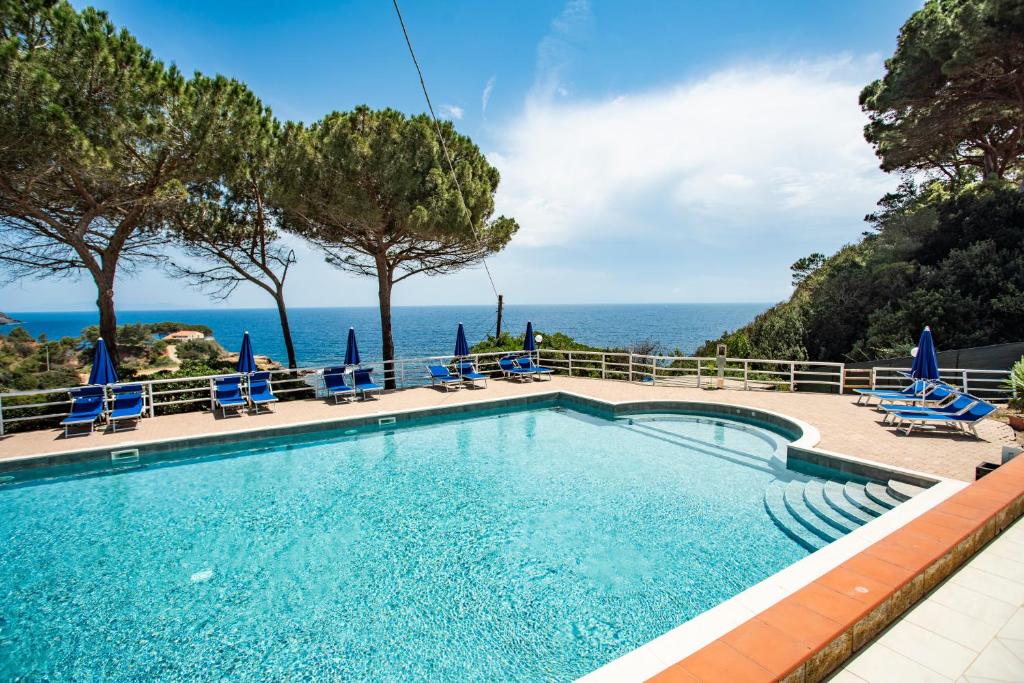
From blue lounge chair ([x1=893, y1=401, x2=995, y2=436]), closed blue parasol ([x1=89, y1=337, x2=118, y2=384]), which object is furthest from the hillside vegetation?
closed blue parasol ([x1=89, y1=337, x2=118, y2=384])

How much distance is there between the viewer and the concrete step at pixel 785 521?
4512 millimetres

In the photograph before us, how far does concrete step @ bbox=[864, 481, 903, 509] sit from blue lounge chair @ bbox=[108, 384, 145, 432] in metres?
10.7

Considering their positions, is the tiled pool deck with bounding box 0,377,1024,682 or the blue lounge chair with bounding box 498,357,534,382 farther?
the blue lounge chair with bounding box 498,357,534,382

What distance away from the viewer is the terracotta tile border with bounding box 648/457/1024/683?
1.97m

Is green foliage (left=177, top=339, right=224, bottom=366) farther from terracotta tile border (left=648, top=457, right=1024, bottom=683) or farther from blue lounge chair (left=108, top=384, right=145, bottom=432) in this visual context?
terracotta tile border (left=648, top=457, right=1024, bottom=683)

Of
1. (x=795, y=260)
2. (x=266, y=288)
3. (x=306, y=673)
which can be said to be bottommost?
(x=306, y=673)

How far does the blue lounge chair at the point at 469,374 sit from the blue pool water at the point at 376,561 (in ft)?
14.8

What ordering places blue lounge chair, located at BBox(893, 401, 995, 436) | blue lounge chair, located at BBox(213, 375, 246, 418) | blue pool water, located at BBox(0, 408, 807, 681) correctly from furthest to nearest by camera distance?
1. blue lounge chair, located at BBox(213, 375, 246, 418)
2. blue lounge chair, located at BBox(893, 401, 995, 436)
3. blue pool water, located at BBox(0, 408, 807, 681)

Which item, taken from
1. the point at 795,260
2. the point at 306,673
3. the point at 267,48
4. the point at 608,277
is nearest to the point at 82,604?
the point at 306,673

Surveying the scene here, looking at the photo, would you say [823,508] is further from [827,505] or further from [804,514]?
[804,514]

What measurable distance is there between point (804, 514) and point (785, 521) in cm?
30

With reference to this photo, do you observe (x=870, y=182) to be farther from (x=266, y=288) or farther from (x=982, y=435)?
(x=266, y=288)

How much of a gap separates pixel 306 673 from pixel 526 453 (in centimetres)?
→ 478

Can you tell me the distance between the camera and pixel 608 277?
45062 mm
